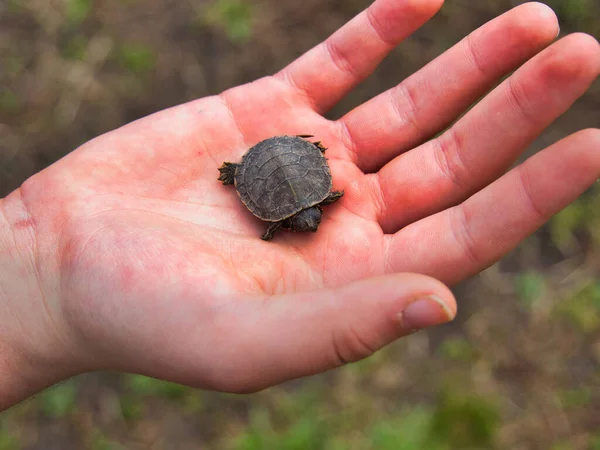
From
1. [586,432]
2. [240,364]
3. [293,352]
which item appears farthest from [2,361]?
[586,432]

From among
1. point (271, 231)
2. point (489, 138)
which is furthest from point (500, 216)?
point (271, 231)

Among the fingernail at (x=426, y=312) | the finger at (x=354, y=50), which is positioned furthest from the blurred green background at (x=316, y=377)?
the fingernail at (x=426, y=312)

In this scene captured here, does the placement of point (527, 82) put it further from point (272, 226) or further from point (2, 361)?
point (2, 361)

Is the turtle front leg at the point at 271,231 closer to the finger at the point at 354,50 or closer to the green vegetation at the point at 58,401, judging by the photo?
the finger at the point at 354,50

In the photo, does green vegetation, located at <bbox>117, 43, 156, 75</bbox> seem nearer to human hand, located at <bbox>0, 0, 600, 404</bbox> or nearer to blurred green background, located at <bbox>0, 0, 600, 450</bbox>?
blurred green background, located at <bbox>0, 0, 600, 450</bbox>

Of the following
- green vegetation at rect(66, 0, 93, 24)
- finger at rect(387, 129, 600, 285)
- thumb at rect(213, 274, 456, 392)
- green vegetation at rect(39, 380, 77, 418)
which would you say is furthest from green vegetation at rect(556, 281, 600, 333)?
green vegetation at rect(66, 0, 93, 24)

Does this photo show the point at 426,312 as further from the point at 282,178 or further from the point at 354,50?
the point at 354,50
